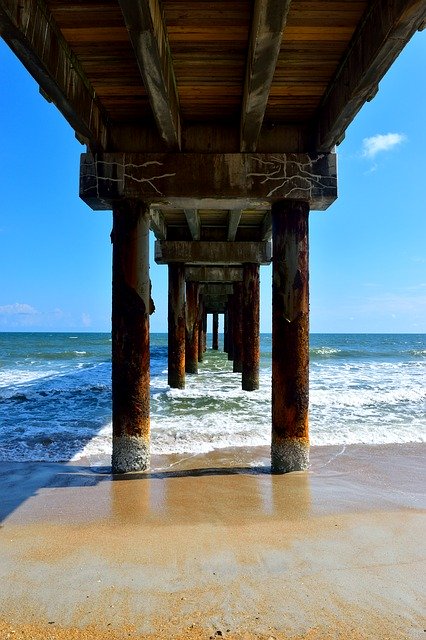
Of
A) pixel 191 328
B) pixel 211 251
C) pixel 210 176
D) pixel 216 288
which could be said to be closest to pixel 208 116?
pixel 210 176

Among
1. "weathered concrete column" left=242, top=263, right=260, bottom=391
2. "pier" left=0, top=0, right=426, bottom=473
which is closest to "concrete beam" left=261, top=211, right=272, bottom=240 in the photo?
"weathered concrete column" left=242, top=263, right=260, bottom=391

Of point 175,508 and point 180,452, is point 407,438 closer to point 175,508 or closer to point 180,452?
point 180,452

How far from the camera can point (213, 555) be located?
9.69 ft

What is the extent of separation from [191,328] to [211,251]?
20.4ft

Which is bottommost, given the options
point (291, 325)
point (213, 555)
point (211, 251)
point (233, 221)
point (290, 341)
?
point (213, 555)

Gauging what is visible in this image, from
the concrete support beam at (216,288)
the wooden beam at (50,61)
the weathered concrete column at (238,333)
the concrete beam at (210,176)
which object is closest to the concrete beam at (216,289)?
the concrete support beam at (216,288)

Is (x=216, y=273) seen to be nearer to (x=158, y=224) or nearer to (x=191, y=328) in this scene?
(x=191, y=328)

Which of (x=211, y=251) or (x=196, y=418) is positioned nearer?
(x=196, y=418)

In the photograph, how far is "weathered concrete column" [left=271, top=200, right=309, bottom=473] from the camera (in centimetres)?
477

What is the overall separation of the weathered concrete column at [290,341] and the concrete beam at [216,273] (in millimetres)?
9147

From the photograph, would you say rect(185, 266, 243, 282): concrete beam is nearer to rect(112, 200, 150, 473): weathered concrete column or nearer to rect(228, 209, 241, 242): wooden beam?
rect(228, 209, 241, 242): wooden beam

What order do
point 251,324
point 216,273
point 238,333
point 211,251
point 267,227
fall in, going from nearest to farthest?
1. point 267,227
2. point 211,251
3. point 251,324
4. point 216,273
5. point 238,333

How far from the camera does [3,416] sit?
9.02 meters

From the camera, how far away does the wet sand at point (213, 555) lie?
2254 millimetres
